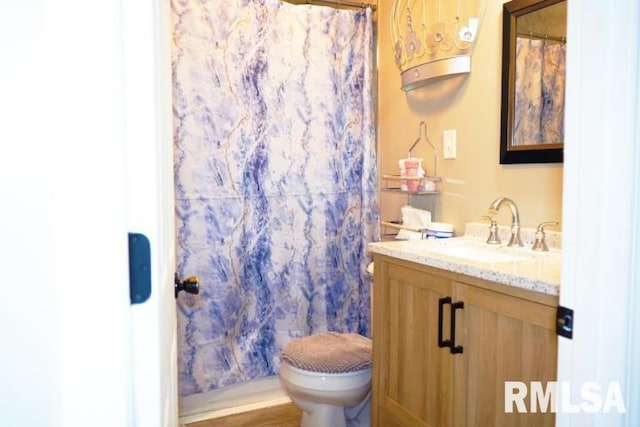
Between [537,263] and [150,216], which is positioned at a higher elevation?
[150,216]

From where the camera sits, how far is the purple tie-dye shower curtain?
2221 mm

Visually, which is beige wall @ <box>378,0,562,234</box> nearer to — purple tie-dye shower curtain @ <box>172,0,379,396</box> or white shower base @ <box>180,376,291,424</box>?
purple tie-dye shower curtain @ <box>172,0,379,396</box>

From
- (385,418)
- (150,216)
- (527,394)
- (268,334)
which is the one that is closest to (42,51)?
(150,216)

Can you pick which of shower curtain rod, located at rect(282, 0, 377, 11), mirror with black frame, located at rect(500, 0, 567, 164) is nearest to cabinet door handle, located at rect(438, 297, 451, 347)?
mirror with black frame, located at rect(500, 0, 567, 164)

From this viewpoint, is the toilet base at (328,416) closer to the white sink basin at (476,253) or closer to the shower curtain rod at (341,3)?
the white sink basin at (476,253)

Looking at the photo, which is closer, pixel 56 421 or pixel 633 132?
pixel 56 421

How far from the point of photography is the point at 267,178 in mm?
2398

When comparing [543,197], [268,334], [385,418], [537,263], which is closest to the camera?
[537,263]

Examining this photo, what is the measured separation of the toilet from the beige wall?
756 mm

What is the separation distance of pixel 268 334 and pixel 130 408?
6.65 ft

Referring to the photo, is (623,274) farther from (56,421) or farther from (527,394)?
(56,421)

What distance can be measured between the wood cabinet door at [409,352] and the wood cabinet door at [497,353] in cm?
7

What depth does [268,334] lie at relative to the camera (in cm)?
247

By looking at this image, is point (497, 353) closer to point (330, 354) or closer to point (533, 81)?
point (330, 354)
